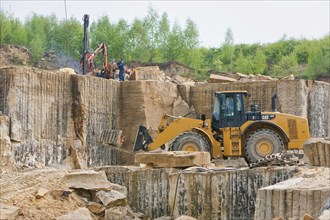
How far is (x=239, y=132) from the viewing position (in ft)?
59.1

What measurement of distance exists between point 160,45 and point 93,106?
79.7ft

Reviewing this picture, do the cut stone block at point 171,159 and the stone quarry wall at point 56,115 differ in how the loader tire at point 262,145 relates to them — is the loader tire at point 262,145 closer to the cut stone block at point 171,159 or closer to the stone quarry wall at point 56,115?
the cut stone block at point 171,159

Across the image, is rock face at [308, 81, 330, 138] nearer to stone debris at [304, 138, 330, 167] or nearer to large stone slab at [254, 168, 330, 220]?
stone debris at [304, 138, 330, 167]

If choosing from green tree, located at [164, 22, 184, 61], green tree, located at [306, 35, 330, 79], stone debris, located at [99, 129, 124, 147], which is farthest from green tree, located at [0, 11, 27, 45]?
stone debris, located at [99, 129, 124, 147]

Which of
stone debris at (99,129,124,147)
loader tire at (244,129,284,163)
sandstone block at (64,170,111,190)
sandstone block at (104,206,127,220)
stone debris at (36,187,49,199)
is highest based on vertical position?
stone debris at (99,129,124,147)

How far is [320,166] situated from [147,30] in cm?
3330

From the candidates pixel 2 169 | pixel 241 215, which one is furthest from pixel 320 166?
pixel 2 169

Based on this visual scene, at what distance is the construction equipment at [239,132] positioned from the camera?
17812 millimetres

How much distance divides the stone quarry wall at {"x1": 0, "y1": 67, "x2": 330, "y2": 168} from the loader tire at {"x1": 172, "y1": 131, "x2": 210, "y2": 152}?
4.06 m

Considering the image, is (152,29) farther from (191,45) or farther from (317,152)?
(317,152)

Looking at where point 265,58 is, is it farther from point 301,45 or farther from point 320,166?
point 320,166

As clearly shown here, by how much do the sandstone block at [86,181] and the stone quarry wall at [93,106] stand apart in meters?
6.34

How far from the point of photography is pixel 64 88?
2112 cm

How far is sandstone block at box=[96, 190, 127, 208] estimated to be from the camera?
1280cm
